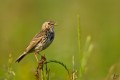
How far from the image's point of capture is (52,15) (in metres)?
16.5

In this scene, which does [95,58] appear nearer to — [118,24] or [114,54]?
[114,54]

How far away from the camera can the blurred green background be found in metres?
12.2

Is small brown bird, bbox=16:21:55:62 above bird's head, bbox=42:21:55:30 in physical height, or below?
below

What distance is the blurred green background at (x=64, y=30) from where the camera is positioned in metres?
12.2

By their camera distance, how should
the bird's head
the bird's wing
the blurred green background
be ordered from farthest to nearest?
the blurred green background < the bird's head < the bird's wing

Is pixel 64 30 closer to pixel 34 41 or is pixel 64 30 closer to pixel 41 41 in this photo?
pixel 41 41

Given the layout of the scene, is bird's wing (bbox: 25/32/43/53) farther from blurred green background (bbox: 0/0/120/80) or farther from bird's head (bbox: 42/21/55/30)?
blurred green background (bbox: 0/0/120/80)

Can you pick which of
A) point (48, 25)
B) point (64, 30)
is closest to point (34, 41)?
point (48, 25)

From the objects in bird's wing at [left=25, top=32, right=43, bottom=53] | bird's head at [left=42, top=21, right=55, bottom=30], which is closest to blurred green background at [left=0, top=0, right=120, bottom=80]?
bird's head at [left=42, top=21, right=55, bottom=30]

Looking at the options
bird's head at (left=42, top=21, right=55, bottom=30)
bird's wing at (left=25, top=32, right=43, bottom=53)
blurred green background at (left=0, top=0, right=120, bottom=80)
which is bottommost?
bird's wing at (left=25, top=32, right=43, bottom=53)

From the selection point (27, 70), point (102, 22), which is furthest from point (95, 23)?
point (27, 70)

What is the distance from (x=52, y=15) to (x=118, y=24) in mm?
1674

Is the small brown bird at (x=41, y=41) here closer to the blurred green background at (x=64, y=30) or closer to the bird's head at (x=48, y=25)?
the bird's head at (x=48, y=25)

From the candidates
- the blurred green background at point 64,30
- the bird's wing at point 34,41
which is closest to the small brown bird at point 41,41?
the bird's wing at point 34,41
